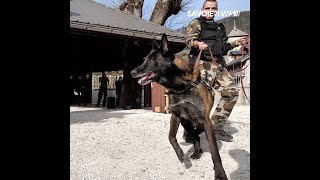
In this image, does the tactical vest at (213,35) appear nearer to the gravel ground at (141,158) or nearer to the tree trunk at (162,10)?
the gravel ground at (141,158)

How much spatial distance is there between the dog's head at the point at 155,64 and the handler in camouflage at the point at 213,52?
1.84 feet

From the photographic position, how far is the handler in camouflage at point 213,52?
4.11 m

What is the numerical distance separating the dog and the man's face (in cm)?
88

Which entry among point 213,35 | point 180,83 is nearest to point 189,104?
point 180,83

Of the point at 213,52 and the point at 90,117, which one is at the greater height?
the point at 213,52

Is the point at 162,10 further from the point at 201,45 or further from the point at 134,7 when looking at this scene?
the point at 201,45

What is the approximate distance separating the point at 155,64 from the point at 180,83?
0.40 metres

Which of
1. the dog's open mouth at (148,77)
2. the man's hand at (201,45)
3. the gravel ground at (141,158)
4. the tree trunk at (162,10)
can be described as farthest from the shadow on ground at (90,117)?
the tree trunk at (162,10)

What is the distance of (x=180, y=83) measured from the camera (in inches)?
139

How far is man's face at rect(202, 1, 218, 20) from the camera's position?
405cm

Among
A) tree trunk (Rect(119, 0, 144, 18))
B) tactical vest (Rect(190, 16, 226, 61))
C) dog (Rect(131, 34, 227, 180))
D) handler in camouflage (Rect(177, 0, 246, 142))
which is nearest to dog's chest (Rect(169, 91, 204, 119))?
dog (Rect(131, 34, 227, 180))
